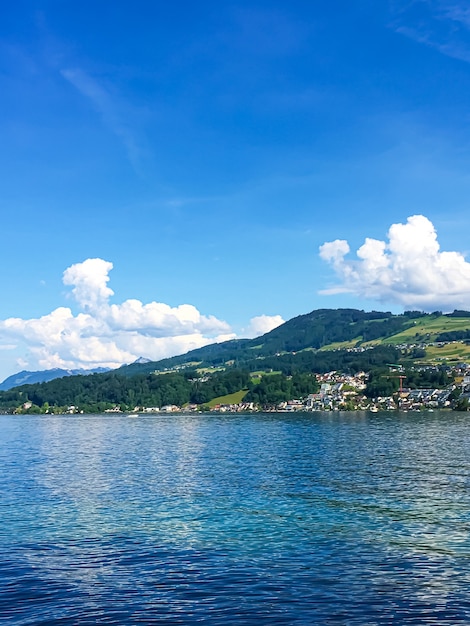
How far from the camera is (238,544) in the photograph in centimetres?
4450

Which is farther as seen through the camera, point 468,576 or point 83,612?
point 468,576

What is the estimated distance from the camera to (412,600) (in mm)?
31875

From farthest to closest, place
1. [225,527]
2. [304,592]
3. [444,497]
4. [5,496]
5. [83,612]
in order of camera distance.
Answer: [5,496] < [444,497] < [225,527] < [304,592] < [83,612]

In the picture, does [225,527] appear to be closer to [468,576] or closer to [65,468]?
[468,576]

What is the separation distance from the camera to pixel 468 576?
35.6 m

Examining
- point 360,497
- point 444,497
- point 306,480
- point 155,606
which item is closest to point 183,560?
point 155,606

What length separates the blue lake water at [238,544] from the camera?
31.3 metres

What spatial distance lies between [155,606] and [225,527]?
62.9ft

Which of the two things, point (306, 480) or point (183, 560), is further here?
point (306, 480)

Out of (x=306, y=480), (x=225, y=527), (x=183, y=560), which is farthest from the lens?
(x=306, y=480)

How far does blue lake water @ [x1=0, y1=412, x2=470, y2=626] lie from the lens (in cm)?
3125

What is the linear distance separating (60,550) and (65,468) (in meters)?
56.4

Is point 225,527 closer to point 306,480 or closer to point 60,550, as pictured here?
point 60,550

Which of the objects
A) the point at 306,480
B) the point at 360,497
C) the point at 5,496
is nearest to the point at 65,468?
the point at 5,496
